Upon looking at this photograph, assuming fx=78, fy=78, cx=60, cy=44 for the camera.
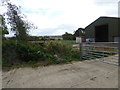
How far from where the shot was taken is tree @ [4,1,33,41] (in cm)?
574

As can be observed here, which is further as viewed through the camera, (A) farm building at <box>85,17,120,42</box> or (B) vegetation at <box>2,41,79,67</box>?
(A) farm building at <box>85,17,120,42</box>

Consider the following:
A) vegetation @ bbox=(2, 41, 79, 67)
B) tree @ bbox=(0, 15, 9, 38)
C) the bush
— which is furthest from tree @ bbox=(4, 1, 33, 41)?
the bush

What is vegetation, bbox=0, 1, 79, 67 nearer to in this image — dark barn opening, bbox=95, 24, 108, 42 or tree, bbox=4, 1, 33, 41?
tree, bbox=4, 1, 33, 41

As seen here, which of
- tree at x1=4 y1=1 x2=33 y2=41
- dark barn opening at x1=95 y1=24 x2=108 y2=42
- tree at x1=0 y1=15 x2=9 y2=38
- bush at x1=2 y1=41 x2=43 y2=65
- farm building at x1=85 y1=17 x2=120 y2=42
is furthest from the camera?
dark barn opening at x1=95 y1=24 x2=108 y2=42

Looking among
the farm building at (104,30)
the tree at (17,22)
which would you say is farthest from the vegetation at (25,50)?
the farm building at (104,30)

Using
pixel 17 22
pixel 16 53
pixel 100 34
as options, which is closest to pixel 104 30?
pixel 100 34

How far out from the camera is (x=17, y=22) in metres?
6.05

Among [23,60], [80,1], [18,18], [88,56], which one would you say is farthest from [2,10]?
[88,56]

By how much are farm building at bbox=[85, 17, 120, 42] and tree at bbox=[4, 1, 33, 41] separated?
49.3 ft

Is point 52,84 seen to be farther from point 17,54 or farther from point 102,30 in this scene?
point 102,30

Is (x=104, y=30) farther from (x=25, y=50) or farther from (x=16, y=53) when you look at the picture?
(x=16, y=53)

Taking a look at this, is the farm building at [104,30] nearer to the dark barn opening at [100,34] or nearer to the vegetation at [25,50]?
the dark barn opening at [100,34]

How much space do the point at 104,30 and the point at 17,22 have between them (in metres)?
18.2

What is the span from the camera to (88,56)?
4.91 metres
